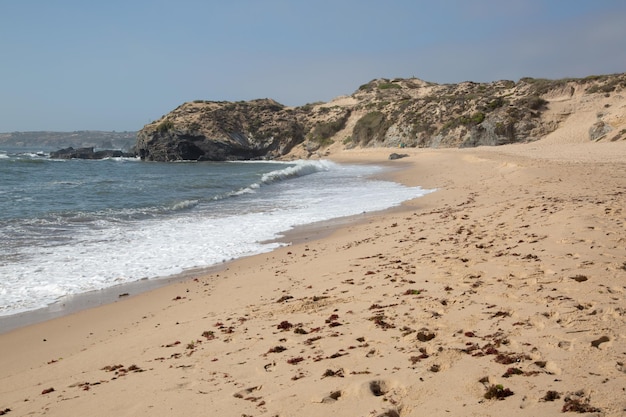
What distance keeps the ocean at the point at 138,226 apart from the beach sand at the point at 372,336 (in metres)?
1.43

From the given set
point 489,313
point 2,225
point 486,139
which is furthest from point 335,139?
Answer: point 489,313

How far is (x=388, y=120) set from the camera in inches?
2133

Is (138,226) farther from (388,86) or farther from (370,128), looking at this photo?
(388,86)

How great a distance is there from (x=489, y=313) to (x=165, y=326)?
3.68m

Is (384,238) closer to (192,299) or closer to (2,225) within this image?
(192,299)

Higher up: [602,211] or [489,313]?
[602,211]

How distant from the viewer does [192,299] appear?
6.92 meters

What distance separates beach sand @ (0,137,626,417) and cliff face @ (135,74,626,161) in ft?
86.3

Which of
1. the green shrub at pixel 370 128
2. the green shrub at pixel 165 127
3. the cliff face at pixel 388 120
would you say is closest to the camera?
the cliff face at pixel 388 120

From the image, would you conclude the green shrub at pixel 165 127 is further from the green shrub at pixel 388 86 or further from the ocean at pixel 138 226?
the green shrub at pixel 388 86

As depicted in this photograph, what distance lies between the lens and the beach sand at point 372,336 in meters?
3.28

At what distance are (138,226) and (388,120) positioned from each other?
146 ft

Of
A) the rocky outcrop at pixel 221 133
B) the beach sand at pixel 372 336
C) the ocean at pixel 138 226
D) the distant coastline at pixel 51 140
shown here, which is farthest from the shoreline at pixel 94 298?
the distant coastline at pixel 51 140

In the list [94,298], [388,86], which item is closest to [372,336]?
[94,298]
